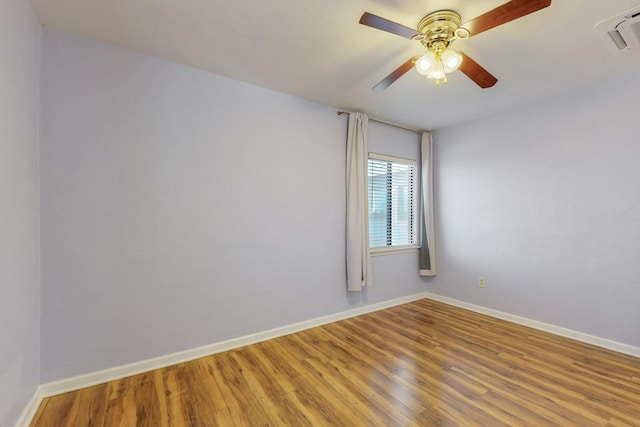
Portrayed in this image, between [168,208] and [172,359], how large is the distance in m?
1.22

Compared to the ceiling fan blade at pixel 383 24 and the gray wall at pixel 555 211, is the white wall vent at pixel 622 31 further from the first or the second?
the ceiling fan blade at pixel 383 24

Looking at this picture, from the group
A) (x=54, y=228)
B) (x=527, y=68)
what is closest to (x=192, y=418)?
(x=54, y=228)

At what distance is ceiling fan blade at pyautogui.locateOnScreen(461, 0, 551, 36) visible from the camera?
1.28 metres

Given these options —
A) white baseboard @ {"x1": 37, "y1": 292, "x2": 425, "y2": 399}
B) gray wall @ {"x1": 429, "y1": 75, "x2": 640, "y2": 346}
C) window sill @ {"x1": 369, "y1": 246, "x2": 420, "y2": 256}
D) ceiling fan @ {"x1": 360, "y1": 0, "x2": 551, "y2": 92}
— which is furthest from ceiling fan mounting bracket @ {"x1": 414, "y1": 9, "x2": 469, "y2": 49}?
white baseboard @ {"x1": 37, "y1": 292, "x2": 425, "y2": 399}

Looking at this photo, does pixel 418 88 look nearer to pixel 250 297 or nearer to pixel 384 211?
pixel 384 211

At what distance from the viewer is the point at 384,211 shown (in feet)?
12.2

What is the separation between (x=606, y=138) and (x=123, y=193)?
416cm

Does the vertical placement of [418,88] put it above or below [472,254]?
above

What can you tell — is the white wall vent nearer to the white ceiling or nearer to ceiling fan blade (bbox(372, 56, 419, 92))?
the white ceiling

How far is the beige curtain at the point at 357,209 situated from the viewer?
3.17 metres

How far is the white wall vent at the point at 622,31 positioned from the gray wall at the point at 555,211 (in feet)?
2.08

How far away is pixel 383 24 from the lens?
1477 millimetres

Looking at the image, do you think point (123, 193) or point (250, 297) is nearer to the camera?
point (123, 193)

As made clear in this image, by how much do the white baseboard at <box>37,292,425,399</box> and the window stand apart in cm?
103
